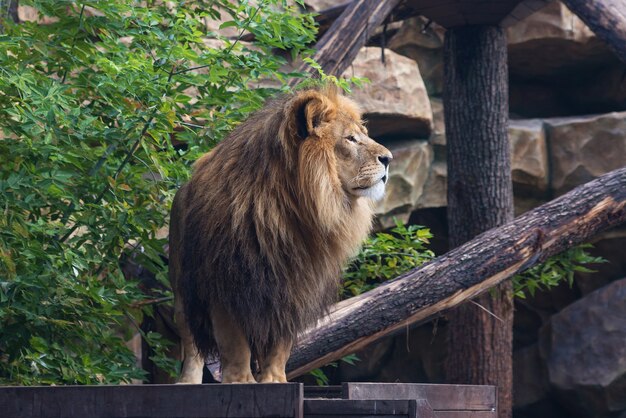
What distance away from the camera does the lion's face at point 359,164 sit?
3.21m

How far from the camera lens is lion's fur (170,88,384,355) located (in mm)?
3098

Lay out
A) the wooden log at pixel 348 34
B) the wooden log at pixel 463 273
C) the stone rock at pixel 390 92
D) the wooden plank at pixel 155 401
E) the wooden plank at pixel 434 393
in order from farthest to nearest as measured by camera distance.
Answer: the stone rock at pixel 390 92 → the wooden log at pixel 348 34 → the wooden log at pixel 463 273 → the wooden plank at pixel 434 393 → the wooden plank at pixel 155 401

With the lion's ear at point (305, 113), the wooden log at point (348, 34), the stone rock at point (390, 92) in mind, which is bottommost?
the lion's ear at point (305, 113)

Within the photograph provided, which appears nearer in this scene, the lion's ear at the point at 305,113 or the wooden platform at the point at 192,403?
the wooden platform at the point at 192,403

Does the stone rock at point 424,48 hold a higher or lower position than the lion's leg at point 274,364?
higher

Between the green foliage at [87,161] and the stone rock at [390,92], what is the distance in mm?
2998

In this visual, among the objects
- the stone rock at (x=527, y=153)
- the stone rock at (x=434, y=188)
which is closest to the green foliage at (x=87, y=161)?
the stone rock at (x=434, y=188)

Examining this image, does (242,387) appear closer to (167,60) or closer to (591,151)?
(167,60)

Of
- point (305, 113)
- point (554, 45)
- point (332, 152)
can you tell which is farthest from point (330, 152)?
point (554, 45)

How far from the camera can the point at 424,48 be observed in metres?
8.11

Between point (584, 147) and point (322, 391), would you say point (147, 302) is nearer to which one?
point (322, 391)

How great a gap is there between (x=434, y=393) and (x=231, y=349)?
0.68 metres

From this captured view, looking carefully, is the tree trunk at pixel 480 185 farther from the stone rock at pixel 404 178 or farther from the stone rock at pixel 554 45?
the stone rock at pixel 554 45

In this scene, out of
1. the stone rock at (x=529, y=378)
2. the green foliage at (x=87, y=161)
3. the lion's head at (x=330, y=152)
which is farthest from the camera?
the stone rock at (x=529, y=378)
